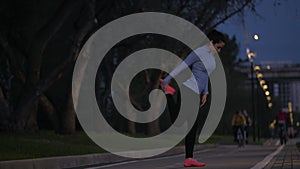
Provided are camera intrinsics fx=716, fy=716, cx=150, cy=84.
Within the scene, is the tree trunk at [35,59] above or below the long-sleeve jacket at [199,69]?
above

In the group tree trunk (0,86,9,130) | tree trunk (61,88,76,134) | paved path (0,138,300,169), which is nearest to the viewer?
paved path (0,138,300,169)

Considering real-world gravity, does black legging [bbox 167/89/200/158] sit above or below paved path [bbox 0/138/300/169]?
above

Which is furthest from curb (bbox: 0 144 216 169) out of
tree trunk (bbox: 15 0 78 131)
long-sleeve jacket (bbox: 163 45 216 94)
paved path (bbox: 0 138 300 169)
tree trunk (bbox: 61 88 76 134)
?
tree trunk (bbox: 61 88 76 134)

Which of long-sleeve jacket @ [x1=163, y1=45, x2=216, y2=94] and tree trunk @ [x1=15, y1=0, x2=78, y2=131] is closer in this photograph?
long-sleeve jacket @ [x1=163, y1=45, x2=216, y2=94]

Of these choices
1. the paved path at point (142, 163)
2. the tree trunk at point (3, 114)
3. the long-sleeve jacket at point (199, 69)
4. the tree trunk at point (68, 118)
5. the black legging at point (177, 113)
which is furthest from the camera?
the tree trunk at point (68, 118)

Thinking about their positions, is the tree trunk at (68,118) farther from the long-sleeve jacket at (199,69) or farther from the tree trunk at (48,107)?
the long-sleeve jacket at (199,69)

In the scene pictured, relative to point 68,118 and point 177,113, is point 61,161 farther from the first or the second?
point 68,118

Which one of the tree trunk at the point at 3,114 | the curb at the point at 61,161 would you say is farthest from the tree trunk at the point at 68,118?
the curb at the point at 61,161

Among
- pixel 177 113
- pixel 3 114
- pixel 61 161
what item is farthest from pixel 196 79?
pixel 3 114

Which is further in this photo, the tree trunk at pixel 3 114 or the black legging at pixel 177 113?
the tree trunk at pixel 3 114

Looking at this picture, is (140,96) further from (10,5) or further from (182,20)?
(10,5)

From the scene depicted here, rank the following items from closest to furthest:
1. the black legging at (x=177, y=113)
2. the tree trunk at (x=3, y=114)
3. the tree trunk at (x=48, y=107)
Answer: the black legging at (x=177, y=113), the tree trunk at (x=3, y=114), the tree trunk at (x=48, y=107)

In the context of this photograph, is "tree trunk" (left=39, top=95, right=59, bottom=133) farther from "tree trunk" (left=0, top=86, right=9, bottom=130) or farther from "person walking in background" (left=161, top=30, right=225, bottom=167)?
"person walking in background" (left=161, top=30, right=225, bottom=167)

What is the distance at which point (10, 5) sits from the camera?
30562mm
